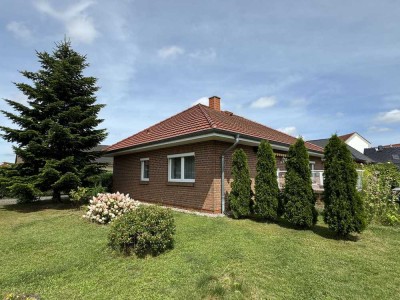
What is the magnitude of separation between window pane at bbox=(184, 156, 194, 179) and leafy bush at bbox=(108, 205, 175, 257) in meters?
4.80

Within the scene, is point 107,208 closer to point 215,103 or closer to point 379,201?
point 215,103

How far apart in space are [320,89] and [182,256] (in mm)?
11315

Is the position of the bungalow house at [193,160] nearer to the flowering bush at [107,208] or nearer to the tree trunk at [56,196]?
the flowering bush at [107,208]

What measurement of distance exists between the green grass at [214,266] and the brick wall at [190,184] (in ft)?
7.49

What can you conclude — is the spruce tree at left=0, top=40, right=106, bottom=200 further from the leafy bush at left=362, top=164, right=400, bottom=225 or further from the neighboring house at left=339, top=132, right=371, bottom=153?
the neighboring house at left=339, top=132, right=371, bottom=153

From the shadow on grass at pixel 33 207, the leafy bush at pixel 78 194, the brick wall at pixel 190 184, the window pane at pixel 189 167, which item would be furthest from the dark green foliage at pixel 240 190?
the shadow on grass at pixel 33 207

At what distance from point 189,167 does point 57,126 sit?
20.2 ft

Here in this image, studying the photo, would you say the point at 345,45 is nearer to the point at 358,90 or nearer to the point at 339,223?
the point at 358,90

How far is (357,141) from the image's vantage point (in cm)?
4225

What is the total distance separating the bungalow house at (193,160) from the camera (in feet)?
29.8

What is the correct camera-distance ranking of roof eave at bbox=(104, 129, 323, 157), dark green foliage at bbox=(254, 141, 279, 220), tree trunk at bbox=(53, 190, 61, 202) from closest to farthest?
dark green foliage at bbox=(254, 141, 279, 220) → roof eave at bbox=(104, 129, 323, 157) → tree trunk at bbox=(53, 190, 61, 202)

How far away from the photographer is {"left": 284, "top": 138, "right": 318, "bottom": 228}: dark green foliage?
684 centimetres

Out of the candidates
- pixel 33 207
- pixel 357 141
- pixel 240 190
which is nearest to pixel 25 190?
pixel 33 207

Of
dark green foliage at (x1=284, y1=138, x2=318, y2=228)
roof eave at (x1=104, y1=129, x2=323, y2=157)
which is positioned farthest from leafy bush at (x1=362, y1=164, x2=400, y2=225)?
roof eave at (x1=104, y1=129, x2=323, y2=157)
